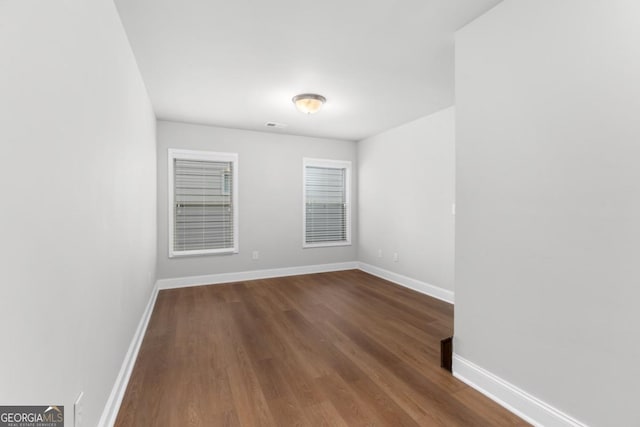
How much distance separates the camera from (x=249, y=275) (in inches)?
188

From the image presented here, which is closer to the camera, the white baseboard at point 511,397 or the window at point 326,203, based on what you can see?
the white baseboard at point 511,397

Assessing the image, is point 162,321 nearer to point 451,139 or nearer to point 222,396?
point 222,396

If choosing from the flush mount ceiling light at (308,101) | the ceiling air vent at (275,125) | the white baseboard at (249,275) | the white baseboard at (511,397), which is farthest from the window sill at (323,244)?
the white baseboard at (511,397)

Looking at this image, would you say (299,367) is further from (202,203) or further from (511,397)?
(202,203)

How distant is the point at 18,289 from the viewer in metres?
0.78

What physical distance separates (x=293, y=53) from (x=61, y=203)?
201 centimetres

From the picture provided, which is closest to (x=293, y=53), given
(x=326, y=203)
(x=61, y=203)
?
(x=61, y=203)

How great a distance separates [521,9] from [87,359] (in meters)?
2.91

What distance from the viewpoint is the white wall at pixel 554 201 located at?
1.30m

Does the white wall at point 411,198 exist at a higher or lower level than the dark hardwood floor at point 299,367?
higher

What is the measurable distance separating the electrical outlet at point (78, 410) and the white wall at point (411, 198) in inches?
143

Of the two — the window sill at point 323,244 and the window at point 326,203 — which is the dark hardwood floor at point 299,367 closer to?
the window sill at point 323,244

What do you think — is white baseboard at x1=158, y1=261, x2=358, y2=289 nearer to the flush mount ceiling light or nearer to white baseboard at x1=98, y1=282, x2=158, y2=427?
white baseboard at x1=98, y1=282, x2=158, y2=427

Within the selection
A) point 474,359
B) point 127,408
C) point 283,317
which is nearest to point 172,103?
point 283,317
